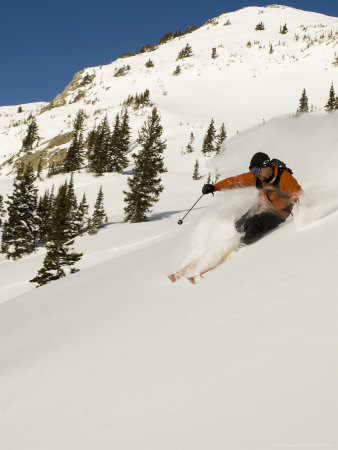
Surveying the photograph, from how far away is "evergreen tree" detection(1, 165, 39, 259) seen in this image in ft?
89.6

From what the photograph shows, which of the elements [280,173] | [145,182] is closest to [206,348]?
[280,173]

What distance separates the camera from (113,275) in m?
7.36

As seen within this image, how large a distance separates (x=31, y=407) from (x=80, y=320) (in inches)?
84.6

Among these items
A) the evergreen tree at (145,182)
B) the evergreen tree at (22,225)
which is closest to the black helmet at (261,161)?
the evergreen tree at (145,182)

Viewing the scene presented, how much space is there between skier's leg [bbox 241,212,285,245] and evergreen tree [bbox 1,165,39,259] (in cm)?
2554

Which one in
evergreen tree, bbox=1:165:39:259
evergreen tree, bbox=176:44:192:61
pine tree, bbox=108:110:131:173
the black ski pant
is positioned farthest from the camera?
evergreen tree, bbox=176:44:192:61

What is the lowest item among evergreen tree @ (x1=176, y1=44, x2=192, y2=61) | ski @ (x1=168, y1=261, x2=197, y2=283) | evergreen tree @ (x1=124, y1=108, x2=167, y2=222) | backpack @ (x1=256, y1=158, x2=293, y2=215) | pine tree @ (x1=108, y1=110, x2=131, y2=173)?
ski @ (x1=168, y1=261, x2=197, y2=283)

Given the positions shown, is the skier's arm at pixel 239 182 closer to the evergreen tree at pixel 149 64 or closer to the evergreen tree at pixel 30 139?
the evergreen tree at pixel 30 139

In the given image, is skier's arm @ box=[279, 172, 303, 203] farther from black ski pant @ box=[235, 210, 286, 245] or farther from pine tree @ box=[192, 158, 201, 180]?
pine tree @ box=[192, 158, 201, 180]

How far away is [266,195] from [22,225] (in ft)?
90.9

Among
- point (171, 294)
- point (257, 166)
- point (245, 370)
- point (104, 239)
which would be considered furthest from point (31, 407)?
point (104, 239)

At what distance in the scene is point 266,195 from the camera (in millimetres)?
5148

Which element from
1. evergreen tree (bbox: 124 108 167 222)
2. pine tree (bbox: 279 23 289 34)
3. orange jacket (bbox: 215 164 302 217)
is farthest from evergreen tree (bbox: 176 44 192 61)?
orange jacket (bbox: 215 164 302 217)

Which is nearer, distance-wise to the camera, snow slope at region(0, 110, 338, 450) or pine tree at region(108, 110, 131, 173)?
snow slope at region(0, 110, 338, 450)
